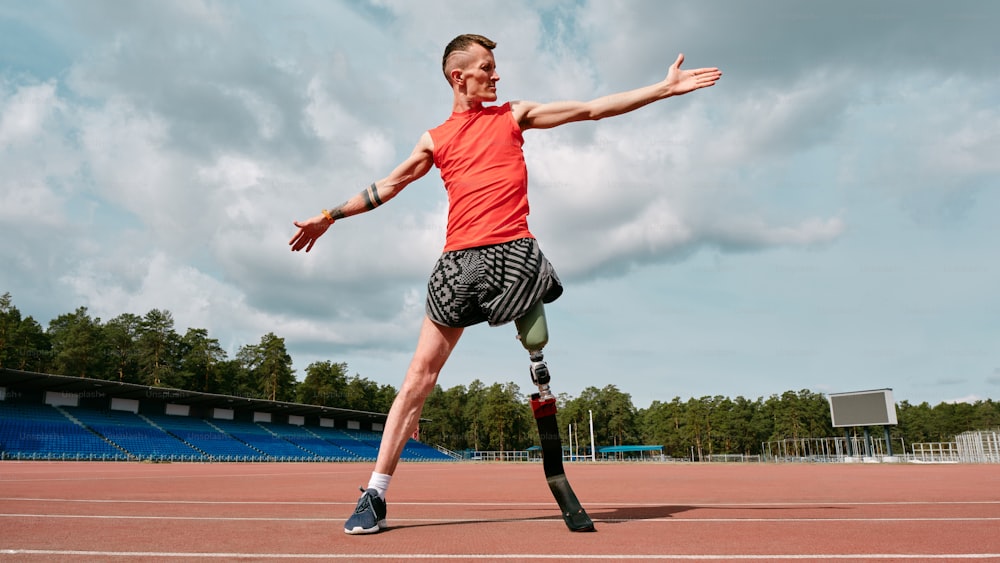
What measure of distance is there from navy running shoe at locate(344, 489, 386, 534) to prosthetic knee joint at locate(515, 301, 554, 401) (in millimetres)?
933

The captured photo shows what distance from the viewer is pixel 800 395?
95750 mm

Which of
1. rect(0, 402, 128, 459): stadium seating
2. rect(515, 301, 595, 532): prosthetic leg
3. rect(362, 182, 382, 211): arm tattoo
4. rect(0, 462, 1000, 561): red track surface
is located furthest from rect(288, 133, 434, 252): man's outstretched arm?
rect(0, 402, 128, 459): stadium seating

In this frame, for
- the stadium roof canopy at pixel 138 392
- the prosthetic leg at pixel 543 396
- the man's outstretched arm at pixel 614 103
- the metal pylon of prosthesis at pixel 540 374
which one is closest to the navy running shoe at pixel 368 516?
the prosthetic leg at pixel 543 396

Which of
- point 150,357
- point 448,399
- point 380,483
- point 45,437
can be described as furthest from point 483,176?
point 448,399

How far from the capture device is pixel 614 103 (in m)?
3.31

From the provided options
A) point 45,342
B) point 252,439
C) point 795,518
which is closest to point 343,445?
point 252,439

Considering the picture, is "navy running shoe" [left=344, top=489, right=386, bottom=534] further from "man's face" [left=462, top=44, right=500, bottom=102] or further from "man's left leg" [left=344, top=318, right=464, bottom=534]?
"man's face" [left=462, top=44, right=500, bottom=102]

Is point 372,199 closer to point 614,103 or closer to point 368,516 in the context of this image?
point 614,103

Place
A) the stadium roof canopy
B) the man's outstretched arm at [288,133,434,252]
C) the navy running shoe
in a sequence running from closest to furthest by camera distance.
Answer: the navy running shoe → the man's outstretched arm at [288,133,434,252] → the stadium roof canopy

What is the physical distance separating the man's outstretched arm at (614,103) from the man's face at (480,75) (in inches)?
6.6

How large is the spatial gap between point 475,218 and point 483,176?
239 millimetres

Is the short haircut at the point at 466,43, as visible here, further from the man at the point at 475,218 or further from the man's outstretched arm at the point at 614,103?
the man's outstretched arm at the point at 614,103

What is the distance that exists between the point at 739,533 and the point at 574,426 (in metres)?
94.0

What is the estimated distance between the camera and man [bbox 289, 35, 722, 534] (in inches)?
118
